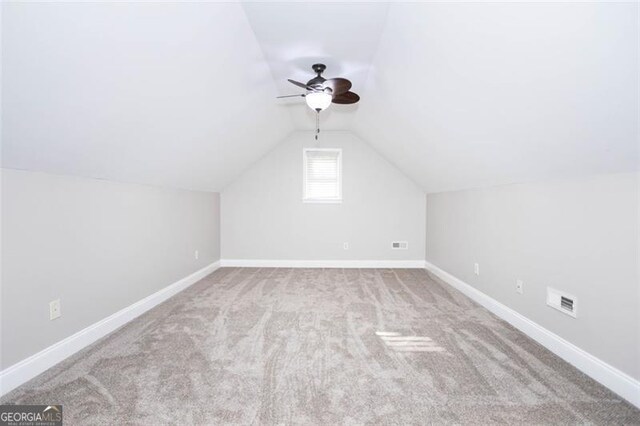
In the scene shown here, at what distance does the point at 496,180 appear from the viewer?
9.54ft

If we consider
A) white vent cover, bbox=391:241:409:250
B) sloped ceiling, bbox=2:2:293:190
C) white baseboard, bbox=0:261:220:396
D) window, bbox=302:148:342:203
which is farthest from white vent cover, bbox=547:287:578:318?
white baseboard, bbox=0:261:220:396

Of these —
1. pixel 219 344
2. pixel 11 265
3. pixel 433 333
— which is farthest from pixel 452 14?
pixel 11 265

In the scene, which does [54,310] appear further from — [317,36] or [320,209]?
[320,209]

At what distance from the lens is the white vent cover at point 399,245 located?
5.18m

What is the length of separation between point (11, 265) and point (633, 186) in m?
3.82

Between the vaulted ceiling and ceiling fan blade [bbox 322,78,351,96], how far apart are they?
13.8 inches

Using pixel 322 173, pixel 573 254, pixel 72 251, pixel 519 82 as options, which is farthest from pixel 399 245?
pixel 72 251

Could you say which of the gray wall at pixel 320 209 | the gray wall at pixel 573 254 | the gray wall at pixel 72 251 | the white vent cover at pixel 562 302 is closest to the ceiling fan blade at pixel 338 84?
the gray wall at pixel 573 254

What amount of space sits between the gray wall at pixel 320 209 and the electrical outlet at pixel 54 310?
3162mm

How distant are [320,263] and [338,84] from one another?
3391 mm

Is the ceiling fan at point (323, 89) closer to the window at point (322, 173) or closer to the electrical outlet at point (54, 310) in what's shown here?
the electrical outlet at point (54, 310)

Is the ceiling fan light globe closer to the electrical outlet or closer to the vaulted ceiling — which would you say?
the vaulted ceiling

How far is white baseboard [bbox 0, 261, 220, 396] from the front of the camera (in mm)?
1712

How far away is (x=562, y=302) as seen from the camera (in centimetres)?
215
